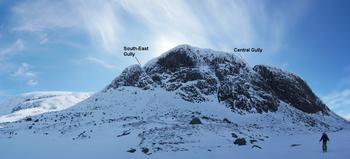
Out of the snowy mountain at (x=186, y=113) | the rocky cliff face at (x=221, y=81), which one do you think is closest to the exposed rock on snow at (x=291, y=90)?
the rocky cliff face at (x=221, y=81)

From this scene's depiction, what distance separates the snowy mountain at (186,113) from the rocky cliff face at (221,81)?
166 mm

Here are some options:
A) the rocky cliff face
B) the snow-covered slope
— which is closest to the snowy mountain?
the rocky cliff face

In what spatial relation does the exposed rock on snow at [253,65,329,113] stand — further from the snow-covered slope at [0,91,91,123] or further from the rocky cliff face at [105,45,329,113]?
the snow-covered slope at [0,91,91,123]

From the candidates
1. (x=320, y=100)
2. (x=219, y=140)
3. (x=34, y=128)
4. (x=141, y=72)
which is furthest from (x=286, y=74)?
(x=34, y=128)

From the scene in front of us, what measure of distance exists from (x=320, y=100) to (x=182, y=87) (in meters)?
29.5

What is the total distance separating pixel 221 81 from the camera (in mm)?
62812

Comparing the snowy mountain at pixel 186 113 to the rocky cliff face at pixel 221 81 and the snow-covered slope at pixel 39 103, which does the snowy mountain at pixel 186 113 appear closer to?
the rocky cliff face at pixel 221 81

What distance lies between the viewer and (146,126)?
38031 mm

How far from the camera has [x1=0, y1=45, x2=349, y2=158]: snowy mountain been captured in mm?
31938

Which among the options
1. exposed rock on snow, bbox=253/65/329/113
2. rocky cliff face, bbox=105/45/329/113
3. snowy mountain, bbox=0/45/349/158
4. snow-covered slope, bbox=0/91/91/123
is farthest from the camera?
snow-covered slope, bbox=0/91/91/123

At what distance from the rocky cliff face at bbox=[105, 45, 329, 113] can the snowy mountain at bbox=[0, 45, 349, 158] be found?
17cm

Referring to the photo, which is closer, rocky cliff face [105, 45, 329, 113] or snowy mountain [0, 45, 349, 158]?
snowy mountain [0, 45, 349, 158]

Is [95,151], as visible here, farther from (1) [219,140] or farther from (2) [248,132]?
(2) [248,132]

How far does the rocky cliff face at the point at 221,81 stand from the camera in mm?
57781
